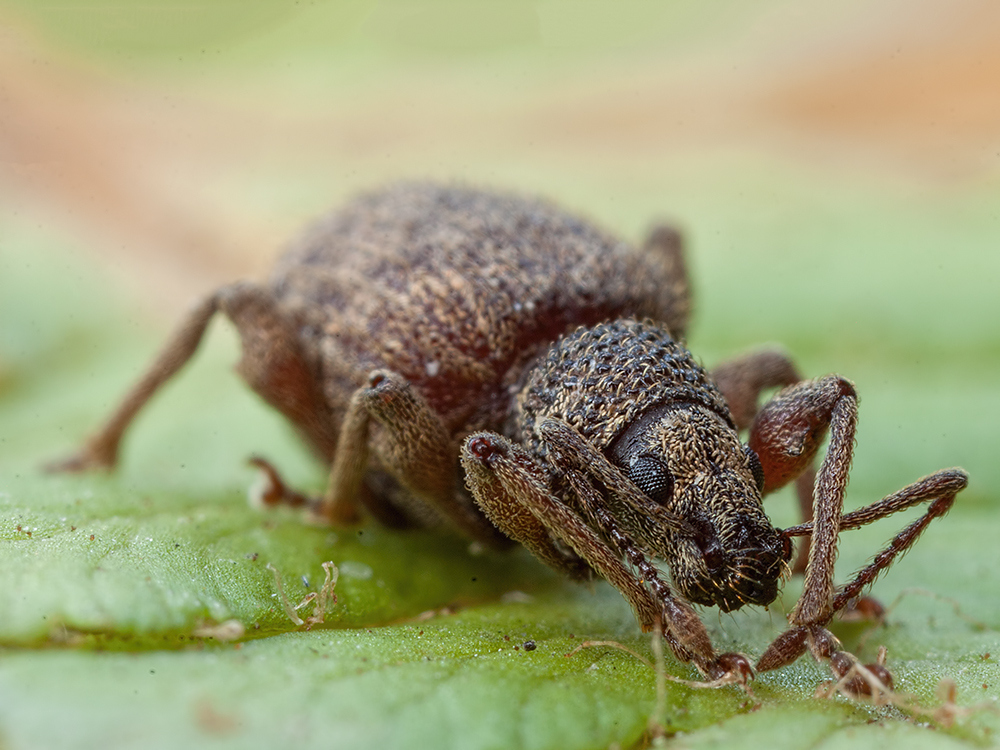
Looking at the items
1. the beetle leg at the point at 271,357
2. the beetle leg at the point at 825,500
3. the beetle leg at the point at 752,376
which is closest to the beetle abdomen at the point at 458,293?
the beetle leg at the point at 271,357

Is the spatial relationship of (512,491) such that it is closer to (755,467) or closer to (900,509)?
(755,467)

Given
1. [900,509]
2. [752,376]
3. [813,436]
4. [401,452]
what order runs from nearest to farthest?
[900,509], [813,436], [401,452], [752,376]

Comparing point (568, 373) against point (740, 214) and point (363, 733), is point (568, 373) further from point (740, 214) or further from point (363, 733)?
point (740, 214)

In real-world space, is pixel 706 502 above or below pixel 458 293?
below

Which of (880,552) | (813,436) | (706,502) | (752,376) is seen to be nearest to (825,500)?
(880,552)

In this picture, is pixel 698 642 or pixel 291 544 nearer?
pixel 698 642

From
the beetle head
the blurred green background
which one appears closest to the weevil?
the beetle head

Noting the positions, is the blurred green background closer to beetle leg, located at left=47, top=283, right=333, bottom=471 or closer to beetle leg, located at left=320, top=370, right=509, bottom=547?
beetle leg, located at left=320, top=370, right=509, bottom=547

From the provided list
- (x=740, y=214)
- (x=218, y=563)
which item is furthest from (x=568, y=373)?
(x=740, y=214)
